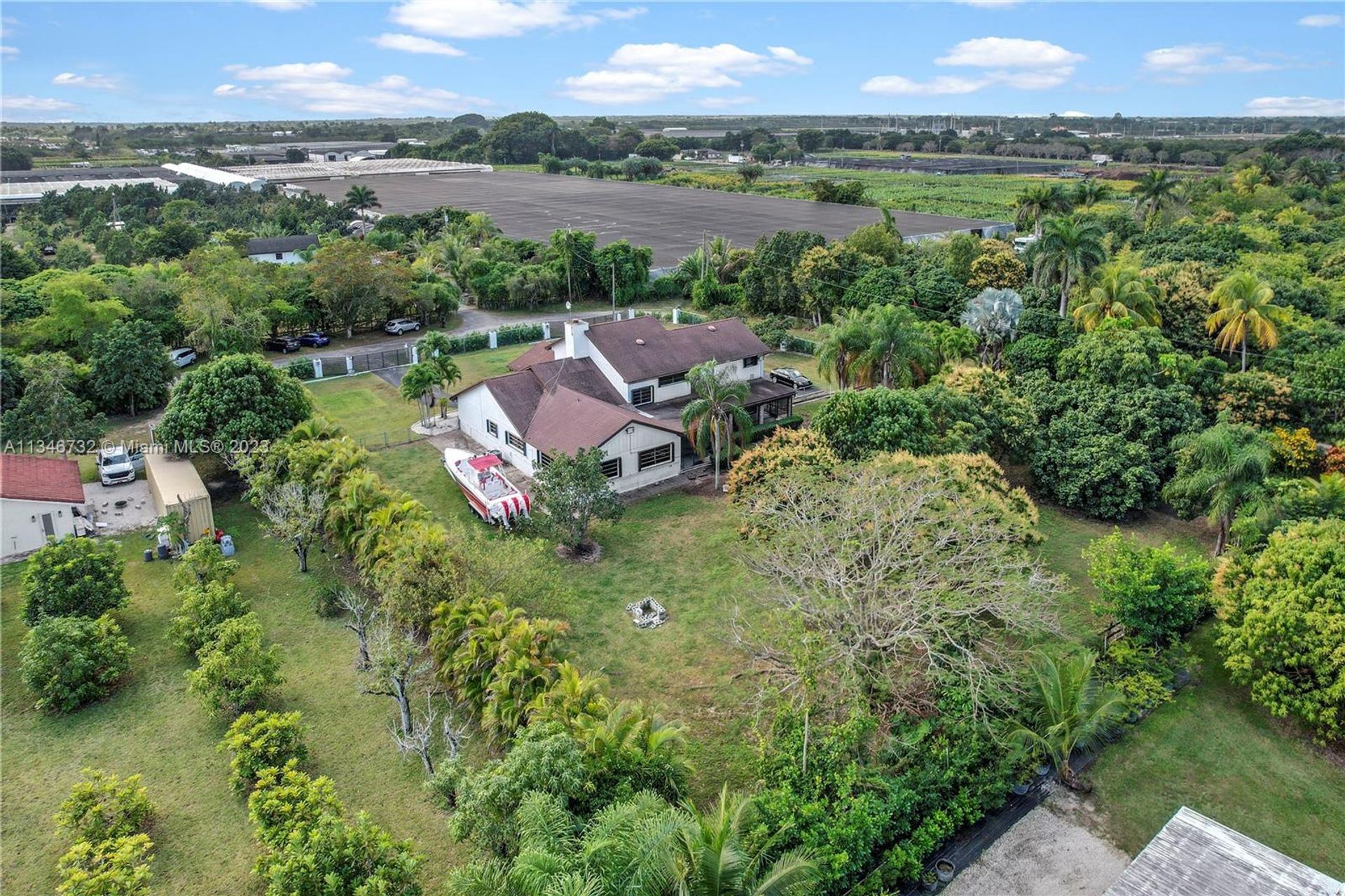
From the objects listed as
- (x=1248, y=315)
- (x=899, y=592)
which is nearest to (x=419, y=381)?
(x=899, y=592)

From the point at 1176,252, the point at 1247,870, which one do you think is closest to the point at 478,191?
the point at 1176,252

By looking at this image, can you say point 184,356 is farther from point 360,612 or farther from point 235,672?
point 235,672

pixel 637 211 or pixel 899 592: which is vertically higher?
pixel 637 211

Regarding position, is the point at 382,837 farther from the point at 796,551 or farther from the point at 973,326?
the point at 973,326

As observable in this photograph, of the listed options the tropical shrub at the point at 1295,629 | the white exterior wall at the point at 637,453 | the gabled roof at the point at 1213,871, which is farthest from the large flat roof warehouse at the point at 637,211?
the gabled roof at the point at 1213,871

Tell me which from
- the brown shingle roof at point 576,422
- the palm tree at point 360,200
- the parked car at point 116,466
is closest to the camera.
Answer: the brown shingle roof at point 576,422

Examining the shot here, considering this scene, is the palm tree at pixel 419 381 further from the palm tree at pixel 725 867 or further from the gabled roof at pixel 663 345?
the palm tree at pixel 725 867

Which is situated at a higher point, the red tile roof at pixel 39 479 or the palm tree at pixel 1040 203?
the palm tree at pixel 1040 203
